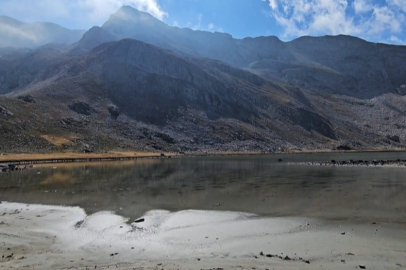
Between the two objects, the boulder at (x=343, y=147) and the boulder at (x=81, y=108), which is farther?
the boulder at (x=343, y=147)

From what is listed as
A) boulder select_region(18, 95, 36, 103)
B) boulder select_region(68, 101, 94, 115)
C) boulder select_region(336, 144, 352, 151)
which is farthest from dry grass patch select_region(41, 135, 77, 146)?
boulder select_region(336, 144, 352, 151)

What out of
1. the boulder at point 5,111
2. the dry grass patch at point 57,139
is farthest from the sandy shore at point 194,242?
the boulder at point 5,111

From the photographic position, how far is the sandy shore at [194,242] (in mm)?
12578

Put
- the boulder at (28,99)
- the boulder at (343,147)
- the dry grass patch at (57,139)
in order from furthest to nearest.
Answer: the boulder at (343,147) < the boulder at (28,99) < the dry grass patch at (57,139)

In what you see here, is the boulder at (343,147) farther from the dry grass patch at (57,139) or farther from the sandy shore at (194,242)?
the sandy shore at (194,242)

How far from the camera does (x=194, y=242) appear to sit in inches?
614

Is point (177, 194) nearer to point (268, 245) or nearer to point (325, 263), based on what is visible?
point (268, 245)

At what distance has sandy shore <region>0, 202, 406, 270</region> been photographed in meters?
12.6

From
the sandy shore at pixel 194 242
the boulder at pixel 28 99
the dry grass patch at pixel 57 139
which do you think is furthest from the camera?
the boulder at pixel 28 99

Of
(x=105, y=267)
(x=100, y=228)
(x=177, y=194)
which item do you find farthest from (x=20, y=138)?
(x=105, y=267)

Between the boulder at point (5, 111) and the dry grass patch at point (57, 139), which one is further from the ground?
the boulder at point (5, 111)

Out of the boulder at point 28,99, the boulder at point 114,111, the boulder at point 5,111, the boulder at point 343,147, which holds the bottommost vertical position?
the boulder at point 343,147

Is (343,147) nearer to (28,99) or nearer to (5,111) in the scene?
(28,99)

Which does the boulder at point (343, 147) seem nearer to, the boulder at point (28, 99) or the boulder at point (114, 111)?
the boulder at point (114, 111)
